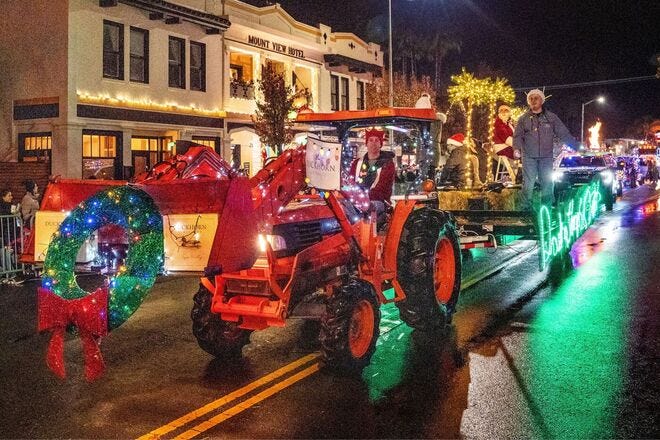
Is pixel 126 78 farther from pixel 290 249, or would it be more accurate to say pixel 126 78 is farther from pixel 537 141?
pixel 290 249

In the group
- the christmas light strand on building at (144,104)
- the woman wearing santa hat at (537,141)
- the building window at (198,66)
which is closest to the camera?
the woman wearing santa hat at (537,141)

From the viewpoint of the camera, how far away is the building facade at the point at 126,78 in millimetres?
22391

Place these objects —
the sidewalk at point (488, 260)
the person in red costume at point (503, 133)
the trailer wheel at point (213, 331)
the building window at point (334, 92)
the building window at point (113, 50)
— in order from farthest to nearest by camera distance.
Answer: the building window at point (334, 92), the building window at point (113, 50), the person in red costume at point (503, 133), the sidewalk at point (488, 260), the trailer wheel at point (213, 331)

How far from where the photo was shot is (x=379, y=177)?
7723 mm

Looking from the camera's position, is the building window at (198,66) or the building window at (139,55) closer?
the building window at (139,55)

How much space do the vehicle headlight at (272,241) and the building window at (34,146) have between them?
18654mm

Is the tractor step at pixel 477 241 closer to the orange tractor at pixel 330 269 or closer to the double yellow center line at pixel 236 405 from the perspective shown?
the orange tractor at pixel 330 269

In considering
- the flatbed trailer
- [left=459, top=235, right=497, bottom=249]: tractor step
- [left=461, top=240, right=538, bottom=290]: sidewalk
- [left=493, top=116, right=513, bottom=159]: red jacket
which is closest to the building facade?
[left=461, top=240, right=538, bottom=290]: sidewalk

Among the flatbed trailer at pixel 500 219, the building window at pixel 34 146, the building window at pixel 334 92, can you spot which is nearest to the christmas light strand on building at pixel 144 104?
the building window at pixel 34 146

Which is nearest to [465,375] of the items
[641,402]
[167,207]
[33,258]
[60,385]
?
[641,402]

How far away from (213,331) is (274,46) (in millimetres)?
25538

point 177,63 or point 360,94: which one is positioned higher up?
point 360,94

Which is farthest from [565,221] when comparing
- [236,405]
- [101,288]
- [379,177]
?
[101,288]

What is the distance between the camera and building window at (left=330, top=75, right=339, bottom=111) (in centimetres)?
3603
